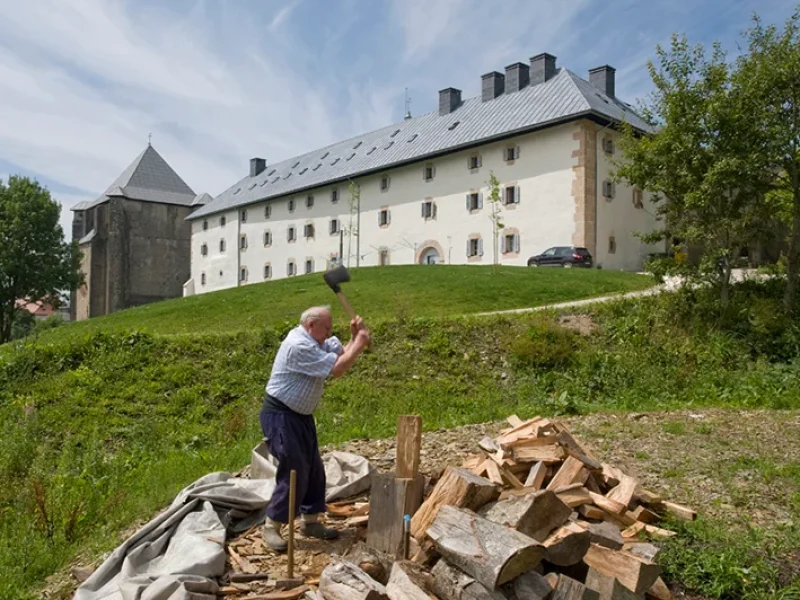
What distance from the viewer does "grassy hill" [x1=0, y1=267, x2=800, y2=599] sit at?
27.9 feet

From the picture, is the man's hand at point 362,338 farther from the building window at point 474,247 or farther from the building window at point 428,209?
the building window at point 428,209

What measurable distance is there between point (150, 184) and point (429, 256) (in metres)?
40.7

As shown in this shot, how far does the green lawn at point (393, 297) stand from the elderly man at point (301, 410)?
12184mm

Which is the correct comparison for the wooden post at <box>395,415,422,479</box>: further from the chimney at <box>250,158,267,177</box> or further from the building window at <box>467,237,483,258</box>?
the chimney at <box>250,158,267,177</box>

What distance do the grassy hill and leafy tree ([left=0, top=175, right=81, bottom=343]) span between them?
35158 mm

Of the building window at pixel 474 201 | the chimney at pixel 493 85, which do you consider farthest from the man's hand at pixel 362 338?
the chimney at pixel 493 85

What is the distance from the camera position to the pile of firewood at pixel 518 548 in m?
3.88

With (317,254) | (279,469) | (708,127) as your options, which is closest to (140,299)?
(317,254)

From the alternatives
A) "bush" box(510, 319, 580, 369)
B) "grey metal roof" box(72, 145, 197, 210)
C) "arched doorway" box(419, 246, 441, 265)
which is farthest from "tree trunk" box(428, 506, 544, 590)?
"grey metal roof" box(72, 145, 197, 210)

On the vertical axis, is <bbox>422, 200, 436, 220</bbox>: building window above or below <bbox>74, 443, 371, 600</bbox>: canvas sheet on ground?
above

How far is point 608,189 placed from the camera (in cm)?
3566

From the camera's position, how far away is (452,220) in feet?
133

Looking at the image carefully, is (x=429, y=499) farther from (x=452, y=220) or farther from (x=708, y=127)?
(x=452, y=220)

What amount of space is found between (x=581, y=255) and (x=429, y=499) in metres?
29.4
